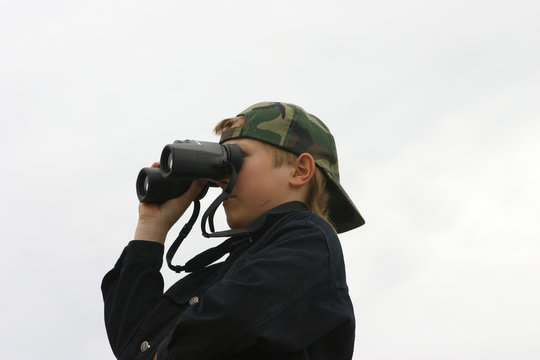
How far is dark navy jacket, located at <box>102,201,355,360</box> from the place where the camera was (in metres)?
2.52

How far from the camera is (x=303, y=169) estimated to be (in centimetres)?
321

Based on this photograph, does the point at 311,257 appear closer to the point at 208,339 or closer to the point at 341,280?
the point at 341,280

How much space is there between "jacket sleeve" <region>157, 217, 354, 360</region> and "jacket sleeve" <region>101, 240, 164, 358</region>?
0.42 meters

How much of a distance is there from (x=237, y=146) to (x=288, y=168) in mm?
223

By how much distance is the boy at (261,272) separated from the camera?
254cm

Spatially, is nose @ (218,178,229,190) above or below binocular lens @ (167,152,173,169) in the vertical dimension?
below

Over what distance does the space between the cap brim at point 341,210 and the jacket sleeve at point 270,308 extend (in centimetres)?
65

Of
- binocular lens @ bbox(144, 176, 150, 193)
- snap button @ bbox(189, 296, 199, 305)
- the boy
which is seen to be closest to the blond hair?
the boy

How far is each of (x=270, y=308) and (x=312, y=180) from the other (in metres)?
0.84

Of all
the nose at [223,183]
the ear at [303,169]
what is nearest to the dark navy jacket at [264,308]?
the ear at [303,169]

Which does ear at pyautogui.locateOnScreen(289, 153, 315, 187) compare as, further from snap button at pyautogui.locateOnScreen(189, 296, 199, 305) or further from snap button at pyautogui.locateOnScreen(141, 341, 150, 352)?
snap button at pyautogui.locateOnScreen(141, 341, 150, 352)

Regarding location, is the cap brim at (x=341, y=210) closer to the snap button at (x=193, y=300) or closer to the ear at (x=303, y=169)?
the ear at (x=303, y=169)

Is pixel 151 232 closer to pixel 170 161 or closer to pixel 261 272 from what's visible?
pixel 170 161

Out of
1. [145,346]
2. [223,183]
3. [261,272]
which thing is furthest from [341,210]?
[145,346]
